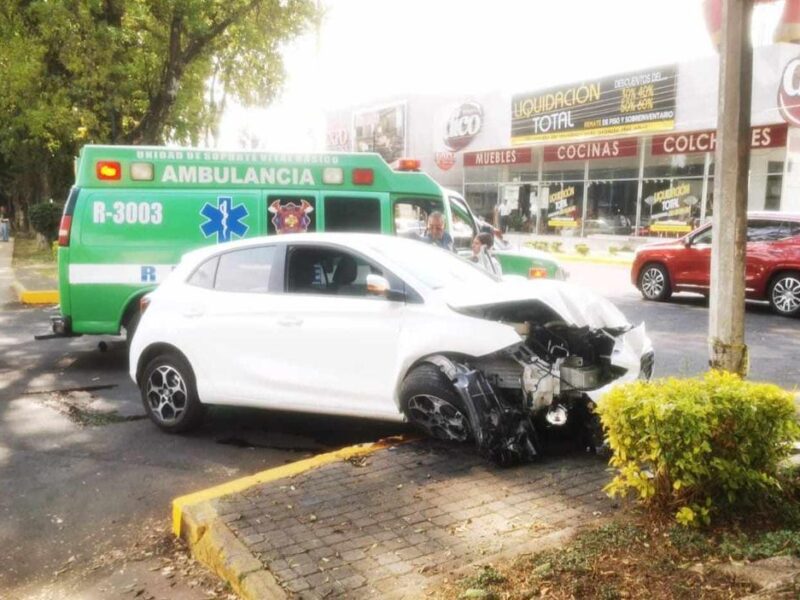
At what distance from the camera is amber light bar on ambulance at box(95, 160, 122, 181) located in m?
8.29

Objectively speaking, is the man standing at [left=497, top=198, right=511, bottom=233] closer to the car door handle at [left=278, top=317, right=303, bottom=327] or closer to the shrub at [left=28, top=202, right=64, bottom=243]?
the shrub at [left=28, top=202, right=64, bottom=243]

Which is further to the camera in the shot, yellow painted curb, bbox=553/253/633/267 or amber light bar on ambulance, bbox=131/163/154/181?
yellow painted curb, bbox=553/253/633/267

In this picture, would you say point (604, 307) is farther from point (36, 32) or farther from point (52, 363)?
point (36, 32)

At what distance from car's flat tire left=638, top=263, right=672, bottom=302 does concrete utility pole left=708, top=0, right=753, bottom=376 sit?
9.94 meters

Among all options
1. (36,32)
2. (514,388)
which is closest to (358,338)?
(514,388)

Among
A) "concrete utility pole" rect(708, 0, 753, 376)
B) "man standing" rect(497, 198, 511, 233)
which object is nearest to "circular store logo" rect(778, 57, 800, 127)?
"man standing" rect(497, 198, 511, 233)

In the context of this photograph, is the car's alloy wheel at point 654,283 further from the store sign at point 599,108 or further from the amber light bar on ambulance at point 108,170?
the store sign at point 599,108

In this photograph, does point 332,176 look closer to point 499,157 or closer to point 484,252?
point 484,252

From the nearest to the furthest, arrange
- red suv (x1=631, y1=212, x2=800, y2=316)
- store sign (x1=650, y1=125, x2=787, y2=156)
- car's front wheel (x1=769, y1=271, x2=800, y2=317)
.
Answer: car's front wheel (x1=769, y1=271, x2=800, y2=317) < red suv (x1=631, y1=212, x2=800, y2=316) < store sign (x1=650, y1=125, x2=787, y2=156)

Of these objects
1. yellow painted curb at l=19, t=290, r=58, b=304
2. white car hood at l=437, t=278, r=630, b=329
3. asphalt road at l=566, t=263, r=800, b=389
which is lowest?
asphalt road at l=566, t=263, r=800, b=389

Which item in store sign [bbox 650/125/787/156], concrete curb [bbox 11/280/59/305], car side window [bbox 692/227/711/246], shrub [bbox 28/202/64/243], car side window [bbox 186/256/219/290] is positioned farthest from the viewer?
shrub [bbox 28/202/64/243]

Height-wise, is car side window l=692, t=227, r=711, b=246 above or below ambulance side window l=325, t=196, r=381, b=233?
below

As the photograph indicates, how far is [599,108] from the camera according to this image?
25844 millimetres

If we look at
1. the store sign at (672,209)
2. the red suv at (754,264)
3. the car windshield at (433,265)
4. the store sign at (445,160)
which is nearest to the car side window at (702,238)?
the red suv at (754,264)
